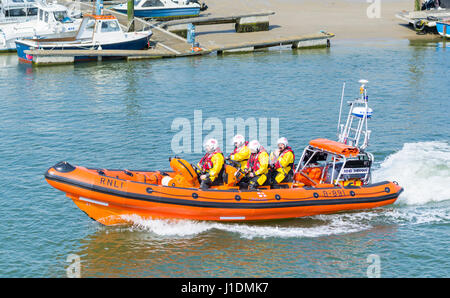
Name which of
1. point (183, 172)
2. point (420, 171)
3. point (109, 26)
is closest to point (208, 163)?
point (183, 172)

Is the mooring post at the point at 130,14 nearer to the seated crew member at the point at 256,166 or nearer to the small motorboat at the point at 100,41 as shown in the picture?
the small motorboat at the point at 100,41

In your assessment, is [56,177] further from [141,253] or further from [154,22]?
[154,22]

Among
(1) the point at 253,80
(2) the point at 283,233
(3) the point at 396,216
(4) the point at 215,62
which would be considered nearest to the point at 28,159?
(2) the point at 283,233

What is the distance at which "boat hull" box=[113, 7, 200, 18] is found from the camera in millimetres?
37969

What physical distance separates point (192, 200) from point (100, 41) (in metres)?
20.3

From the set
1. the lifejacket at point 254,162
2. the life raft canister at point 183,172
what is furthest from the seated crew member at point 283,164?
the life raft canister at point 183,172

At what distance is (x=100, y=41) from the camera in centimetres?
3072

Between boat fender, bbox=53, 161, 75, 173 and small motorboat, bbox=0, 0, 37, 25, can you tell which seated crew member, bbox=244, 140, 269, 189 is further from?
small motorboat, bbox=0, 0, 37, 25

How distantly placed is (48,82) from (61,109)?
502cm

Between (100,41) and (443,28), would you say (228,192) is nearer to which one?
(100,41)

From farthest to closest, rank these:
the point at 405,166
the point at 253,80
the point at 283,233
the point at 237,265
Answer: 1. the point at 253,80
2. the point at 405,166
3. the point at 283,233
4. the point at 237,265

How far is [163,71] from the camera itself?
28.4 meters

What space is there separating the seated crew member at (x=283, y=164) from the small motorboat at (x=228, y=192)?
186 mm

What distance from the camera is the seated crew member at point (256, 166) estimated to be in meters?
12.9
